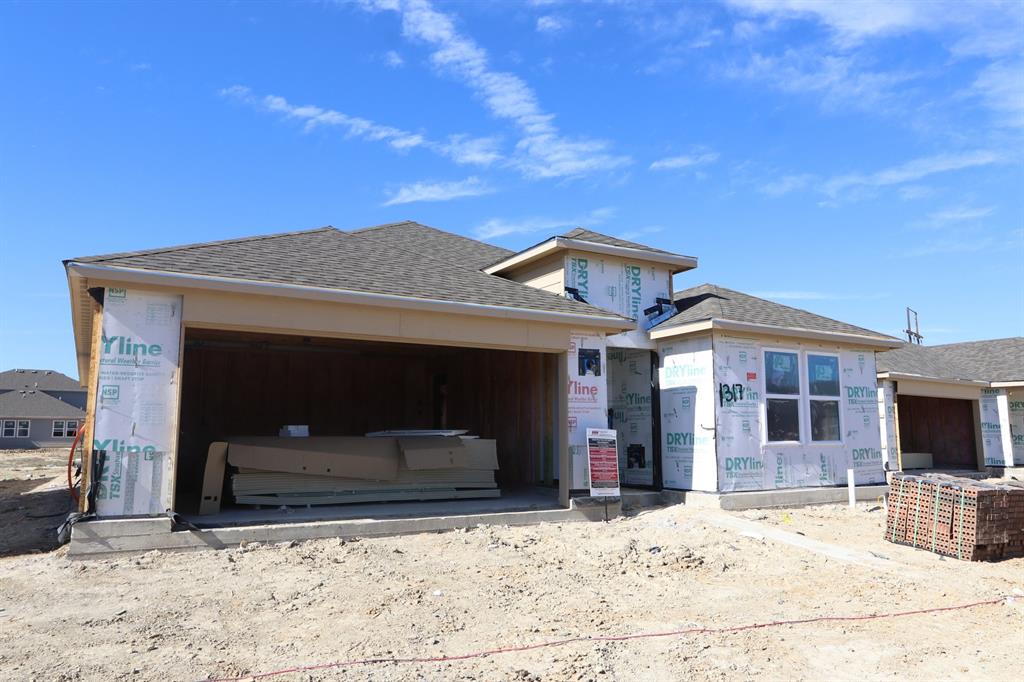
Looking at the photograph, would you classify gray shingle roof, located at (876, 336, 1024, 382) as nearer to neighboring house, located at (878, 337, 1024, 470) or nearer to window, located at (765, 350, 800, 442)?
neighboring house, located at (878, 337, 1024, 470)

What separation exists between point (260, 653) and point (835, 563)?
21.1ft

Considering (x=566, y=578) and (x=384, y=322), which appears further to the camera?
(x=384, y=322)

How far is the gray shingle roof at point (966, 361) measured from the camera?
19328mm

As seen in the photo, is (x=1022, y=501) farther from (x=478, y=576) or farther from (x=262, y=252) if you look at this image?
(x=262, y=252)

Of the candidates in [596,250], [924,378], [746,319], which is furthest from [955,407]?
[596,250]

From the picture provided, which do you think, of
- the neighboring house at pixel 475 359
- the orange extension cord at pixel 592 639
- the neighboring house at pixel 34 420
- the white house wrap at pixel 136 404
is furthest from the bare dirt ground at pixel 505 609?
the neighboring house at pixel 34 420

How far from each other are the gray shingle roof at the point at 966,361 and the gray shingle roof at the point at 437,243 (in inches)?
441

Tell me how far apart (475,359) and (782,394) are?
658 cm

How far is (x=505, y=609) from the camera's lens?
6.14 metres

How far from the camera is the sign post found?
10461mm

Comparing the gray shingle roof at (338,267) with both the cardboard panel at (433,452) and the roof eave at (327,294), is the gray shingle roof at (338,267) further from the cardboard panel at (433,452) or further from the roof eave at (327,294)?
the cardboard panel at (433,452)

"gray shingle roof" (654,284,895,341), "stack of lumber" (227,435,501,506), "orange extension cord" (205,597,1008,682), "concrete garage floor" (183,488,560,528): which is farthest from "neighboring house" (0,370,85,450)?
"orange extension cord" (205,597,1008,682)

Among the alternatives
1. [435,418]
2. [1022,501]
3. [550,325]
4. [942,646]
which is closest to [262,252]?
[550,325]

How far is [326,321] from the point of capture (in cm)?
882
